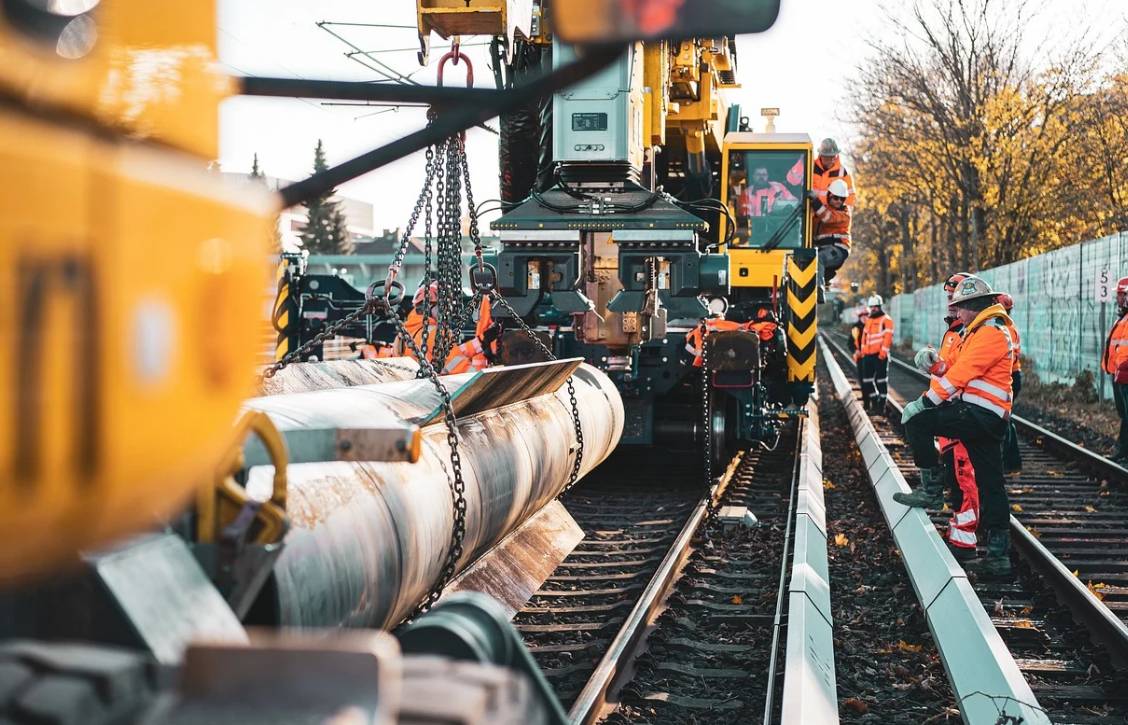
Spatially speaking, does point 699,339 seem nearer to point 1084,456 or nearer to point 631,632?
point 1084,456

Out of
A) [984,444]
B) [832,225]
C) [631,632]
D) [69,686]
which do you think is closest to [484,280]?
[631,632]

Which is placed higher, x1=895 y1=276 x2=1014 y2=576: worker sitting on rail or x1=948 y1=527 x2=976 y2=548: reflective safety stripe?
x1=895 y1=276 x2=1014 y2=576: worker sitting on rail

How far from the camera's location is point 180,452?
5.14ft

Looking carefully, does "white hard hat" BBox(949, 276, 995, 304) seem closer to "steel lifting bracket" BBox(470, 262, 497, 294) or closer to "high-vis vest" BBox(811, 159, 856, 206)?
"steel lifting bracket" BBox(470, 262, 497, 294)

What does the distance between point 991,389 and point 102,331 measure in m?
7.72

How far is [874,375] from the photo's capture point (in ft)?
68.7

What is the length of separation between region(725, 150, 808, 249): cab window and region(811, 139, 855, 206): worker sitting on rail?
0.80 feet

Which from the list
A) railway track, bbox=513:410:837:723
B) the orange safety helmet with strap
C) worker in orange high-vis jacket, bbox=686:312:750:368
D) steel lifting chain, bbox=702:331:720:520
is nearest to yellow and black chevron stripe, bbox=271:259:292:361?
railway track, bbox=513:410:837:723

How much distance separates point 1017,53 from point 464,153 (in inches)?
1244

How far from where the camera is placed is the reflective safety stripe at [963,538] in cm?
838

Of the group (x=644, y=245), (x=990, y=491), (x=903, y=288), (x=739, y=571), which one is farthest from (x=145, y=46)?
(x=903, y=288)

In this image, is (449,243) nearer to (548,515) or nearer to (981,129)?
(548,515)

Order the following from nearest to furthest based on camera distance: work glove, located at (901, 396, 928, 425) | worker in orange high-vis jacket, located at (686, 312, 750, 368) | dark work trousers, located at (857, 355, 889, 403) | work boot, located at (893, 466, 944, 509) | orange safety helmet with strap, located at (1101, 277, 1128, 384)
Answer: work glove, located at (901, 396, 928, 425), work boot, located at (893, 466, 944, 509), worker in orange high-vis jacket, located at (686, 312, 750, 368), orange safety helmet with strap, located at (1101, 277, 1128, 384), dark work trousers, located at (857, 355, 889, 403)

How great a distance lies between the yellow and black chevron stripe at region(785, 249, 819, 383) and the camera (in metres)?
13.6
